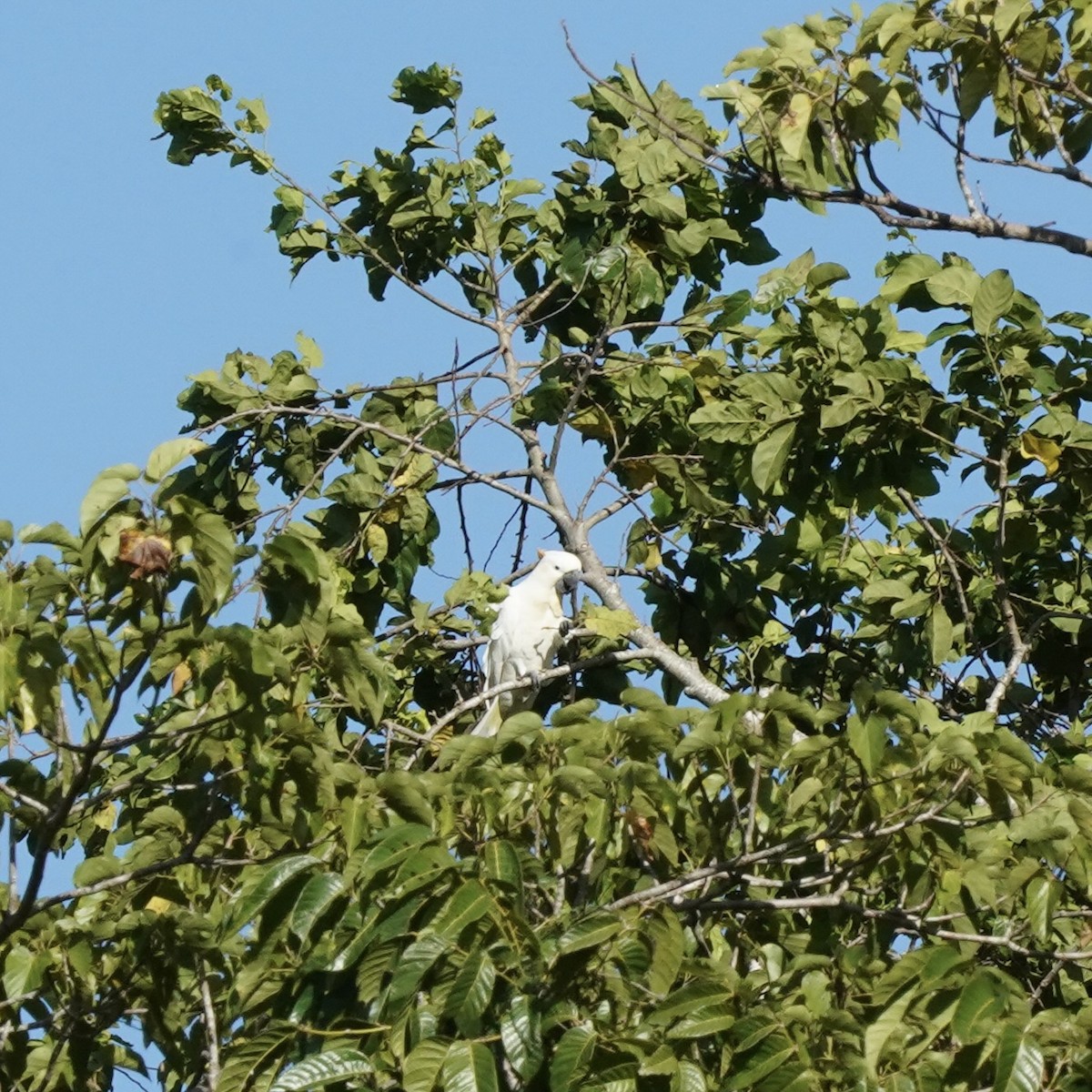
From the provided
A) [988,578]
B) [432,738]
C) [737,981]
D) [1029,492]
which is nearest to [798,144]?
[1029,492]

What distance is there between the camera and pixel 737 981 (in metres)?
3.26

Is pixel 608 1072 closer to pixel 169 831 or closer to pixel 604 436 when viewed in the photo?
pixel 169 831

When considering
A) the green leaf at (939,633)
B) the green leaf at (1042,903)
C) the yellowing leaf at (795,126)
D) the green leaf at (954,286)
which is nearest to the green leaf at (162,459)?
the green leaf at (1042,903)

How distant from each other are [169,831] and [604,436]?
2.72 m

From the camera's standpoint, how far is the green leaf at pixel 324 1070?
9.78ft

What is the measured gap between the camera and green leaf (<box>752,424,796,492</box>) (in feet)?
16.6

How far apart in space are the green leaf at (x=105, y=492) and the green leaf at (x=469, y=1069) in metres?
1.02

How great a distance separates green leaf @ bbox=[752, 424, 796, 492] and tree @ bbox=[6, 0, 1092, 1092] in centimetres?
1

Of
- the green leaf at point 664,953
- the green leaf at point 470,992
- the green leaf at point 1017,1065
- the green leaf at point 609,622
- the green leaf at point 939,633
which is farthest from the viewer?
the green leaf at point 609,622

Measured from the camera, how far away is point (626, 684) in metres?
6.11

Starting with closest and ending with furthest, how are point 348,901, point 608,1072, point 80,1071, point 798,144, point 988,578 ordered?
point 608,1072 → point 348,901 → point 80,1071 → point 798,144 → point 988,578

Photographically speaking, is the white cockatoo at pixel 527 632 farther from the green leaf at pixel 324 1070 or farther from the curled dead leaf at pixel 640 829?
the green leaf at pixel 324 1070

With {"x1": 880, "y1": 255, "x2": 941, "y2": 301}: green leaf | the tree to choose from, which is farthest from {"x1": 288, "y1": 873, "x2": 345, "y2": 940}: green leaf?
{"x1": 880, "y1": 255, "x2": 941, "y2": 301}: green leaf

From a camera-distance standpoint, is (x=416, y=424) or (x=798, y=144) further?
(x=416, y=424)
